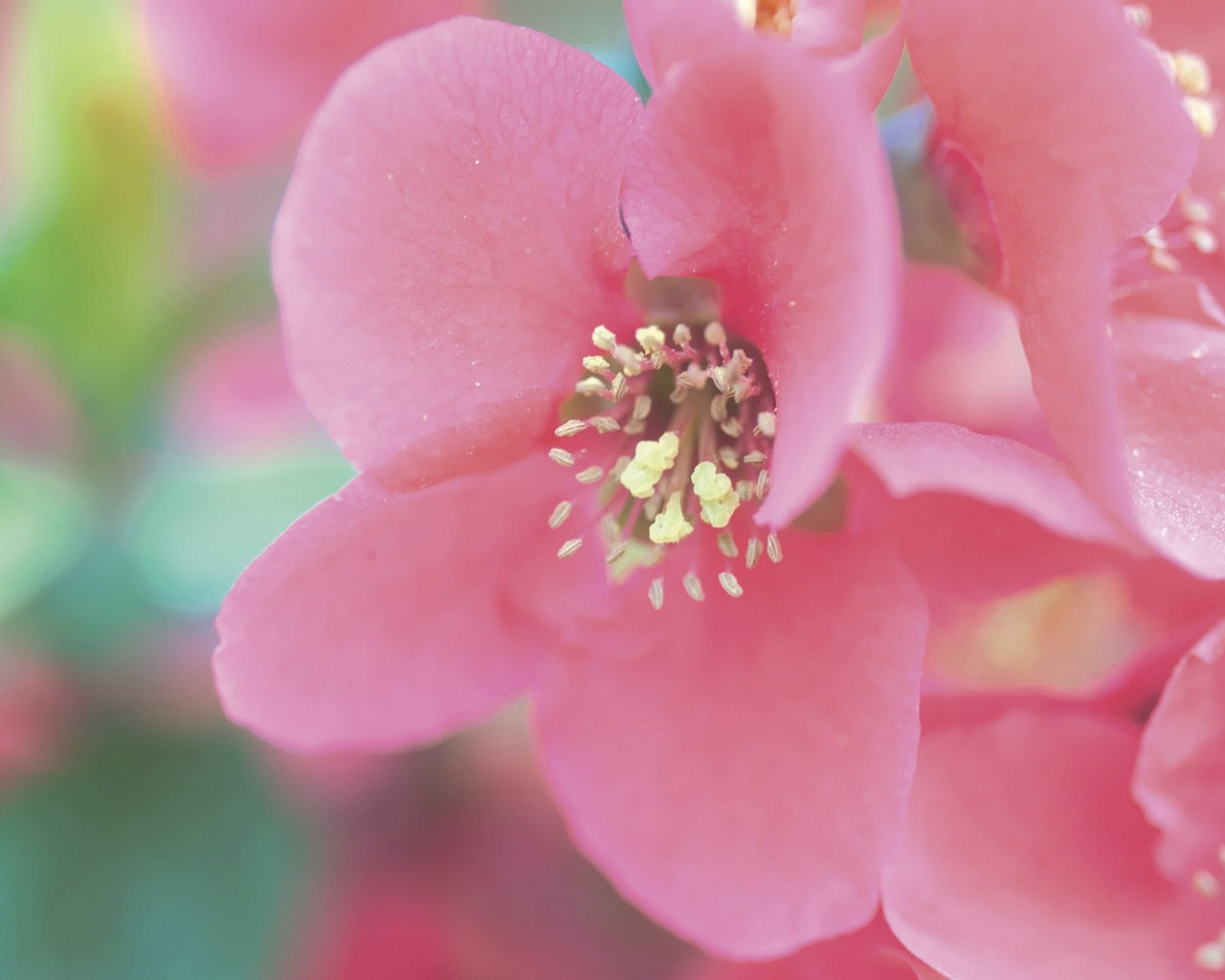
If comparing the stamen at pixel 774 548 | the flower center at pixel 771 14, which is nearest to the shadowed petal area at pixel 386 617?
the stamen at pixel 774 548

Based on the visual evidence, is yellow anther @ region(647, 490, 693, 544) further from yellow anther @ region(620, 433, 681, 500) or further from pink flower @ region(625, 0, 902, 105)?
pink flower @ region(625, 0, 902, 105)

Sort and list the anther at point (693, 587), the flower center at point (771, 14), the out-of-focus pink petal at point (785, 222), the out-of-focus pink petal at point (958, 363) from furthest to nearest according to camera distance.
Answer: the out-of-focus pink petal at point (958, 363)
the anther at point (693, 587)
the flower center at point (771, 14)
the out-of-focus pink petal at point (785, 222)

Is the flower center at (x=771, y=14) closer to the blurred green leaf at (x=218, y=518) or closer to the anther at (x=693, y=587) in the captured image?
the anther at (x=693, y=587)

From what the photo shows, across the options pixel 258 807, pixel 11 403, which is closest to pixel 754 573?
pixel 258 807

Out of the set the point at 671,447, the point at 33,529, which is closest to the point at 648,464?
the point at 671,447

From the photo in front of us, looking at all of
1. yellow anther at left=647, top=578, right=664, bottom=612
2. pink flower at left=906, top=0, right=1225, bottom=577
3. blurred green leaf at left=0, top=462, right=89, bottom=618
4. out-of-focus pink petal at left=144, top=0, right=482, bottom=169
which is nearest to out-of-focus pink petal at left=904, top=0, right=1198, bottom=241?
pink flower at left=906, top=0, right=1225, bottom=577
